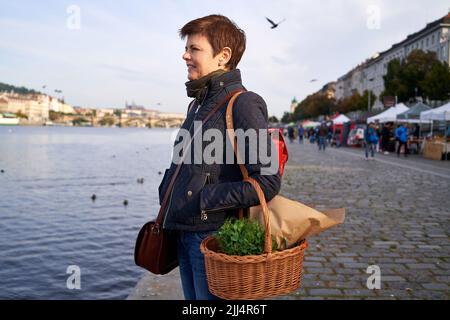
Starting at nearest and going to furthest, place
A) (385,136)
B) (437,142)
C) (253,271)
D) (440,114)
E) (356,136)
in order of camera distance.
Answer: (253,271) → (440,114) → (437,142) → (385,136) → (356,136)

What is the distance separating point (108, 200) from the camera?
1415cm

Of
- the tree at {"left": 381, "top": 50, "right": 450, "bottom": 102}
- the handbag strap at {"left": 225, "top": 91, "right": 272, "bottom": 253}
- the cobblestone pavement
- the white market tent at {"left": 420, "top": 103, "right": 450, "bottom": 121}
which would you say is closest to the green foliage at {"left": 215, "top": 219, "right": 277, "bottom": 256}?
the handbag strap at {"left": 225, "top": 91, "right": 272, "bottom": 253}

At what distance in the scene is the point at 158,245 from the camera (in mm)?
2422

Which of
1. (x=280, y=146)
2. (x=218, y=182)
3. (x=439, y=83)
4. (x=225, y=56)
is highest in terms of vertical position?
(x=439, y=83)

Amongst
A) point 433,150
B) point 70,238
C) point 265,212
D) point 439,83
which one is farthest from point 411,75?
point 265,212

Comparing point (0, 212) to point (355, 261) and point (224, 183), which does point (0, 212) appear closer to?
point (355, 261)

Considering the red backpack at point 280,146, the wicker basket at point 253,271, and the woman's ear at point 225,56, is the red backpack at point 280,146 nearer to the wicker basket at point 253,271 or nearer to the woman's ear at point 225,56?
the wicker basket at point 253,271

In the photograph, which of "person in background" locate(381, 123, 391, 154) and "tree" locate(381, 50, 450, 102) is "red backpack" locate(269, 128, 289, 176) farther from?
"tree" locate(381, 50, 450, 102)

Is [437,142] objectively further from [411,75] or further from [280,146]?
[411,75]

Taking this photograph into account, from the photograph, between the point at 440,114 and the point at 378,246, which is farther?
the point at 440,114

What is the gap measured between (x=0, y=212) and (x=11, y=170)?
11800 mm

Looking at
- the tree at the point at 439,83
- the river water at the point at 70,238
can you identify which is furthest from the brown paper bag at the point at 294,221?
the tree at the point at 439,83

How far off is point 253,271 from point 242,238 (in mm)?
151
